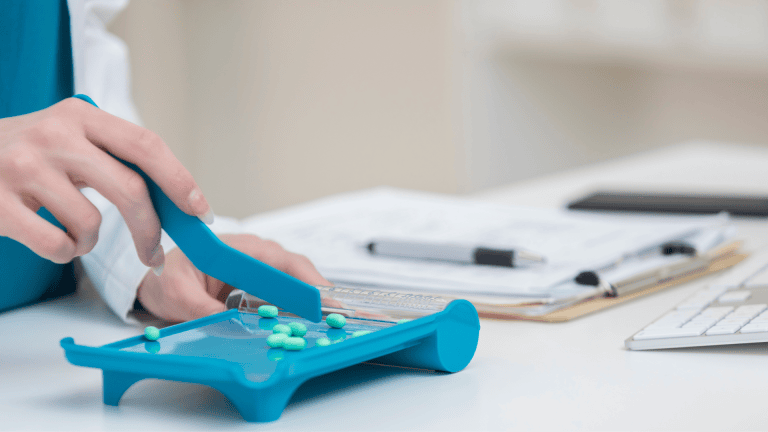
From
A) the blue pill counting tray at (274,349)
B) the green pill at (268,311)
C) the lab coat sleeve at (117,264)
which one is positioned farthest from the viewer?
the lab coat sleeve at (117,264)

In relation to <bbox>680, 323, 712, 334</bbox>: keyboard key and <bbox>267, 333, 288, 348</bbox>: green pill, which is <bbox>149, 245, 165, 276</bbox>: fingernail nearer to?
<bbox>267, 333, 288, 348</bbox>: green pill

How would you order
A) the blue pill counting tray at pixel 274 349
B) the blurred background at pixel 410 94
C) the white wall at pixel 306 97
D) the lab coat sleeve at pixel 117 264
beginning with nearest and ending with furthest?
the blue pill counting tray at pixel 274 349
the lab coat sleeve at pixel 117 264
the blurred background at pixel 410 94
the white wall at pixel 306 97

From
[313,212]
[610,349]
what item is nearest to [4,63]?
[313,212]

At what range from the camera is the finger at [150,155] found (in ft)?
1.23

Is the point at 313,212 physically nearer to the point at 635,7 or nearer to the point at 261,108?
the point at 635,7

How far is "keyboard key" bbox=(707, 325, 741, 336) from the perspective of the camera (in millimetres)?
460

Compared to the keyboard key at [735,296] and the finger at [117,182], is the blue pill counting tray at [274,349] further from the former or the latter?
the keyboard key at [735,296]

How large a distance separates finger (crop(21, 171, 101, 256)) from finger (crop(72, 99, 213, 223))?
0.09 feet

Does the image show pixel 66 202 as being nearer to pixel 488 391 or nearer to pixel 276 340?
pixel 276 340

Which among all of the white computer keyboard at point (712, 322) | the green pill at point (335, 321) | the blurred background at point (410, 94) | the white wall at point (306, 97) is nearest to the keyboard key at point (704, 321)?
the white computer keyboard at point (712, 322)

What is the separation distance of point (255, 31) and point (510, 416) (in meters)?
3.56

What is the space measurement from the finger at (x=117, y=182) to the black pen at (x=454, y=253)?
33 centimetres

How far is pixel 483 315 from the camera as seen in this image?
0.57 m

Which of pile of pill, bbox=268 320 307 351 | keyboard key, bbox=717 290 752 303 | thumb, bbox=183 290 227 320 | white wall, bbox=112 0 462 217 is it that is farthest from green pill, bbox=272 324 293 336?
white wall, bbox=112 0 462 217
